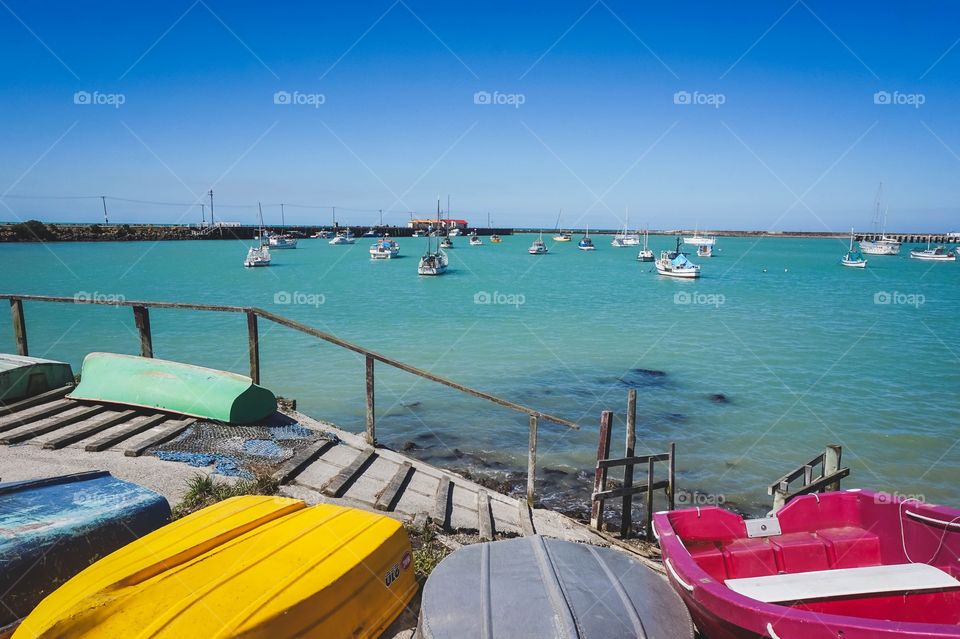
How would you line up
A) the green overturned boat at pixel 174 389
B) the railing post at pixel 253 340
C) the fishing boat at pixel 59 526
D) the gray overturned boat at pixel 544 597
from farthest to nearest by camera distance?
the railing post at pixel 253 340 → the green overturned boat at pixel 174 389 → the fishing boat at pixel 59 526 → the gray overturned boat at pixel 544 597

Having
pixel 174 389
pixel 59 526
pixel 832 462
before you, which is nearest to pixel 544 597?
pixel 59 526

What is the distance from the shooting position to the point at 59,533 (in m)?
4.19

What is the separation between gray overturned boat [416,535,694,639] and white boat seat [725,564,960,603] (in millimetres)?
2478

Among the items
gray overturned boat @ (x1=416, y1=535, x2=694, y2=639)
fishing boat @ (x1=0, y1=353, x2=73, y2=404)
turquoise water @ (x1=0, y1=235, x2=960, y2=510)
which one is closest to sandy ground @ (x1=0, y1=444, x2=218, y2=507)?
fishing boat @ (x1=0, y1=353, x2=73, y2=404)

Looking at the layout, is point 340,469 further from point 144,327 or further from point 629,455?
point 144,327

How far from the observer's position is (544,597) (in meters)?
3.38

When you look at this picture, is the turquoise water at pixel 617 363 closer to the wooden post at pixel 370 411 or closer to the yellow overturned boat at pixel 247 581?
the wooden post at pixel 370 411

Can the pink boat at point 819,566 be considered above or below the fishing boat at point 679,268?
below

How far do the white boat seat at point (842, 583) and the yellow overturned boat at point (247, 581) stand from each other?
372 cm

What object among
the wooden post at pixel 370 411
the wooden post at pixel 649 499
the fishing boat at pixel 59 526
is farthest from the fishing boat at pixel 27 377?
the wooden post at pixel 649 499

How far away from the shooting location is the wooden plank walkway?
268 inches

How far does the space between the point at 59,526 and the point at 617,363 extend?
2023 centimetres

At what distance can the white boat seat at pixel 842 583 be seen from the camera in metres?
5.64

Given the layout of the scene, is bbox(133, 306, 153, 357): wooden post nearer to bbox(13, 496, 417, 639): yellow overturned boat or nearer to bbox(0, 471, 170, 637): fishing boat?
bbox(0, 471, 170, 637): fishing boat
